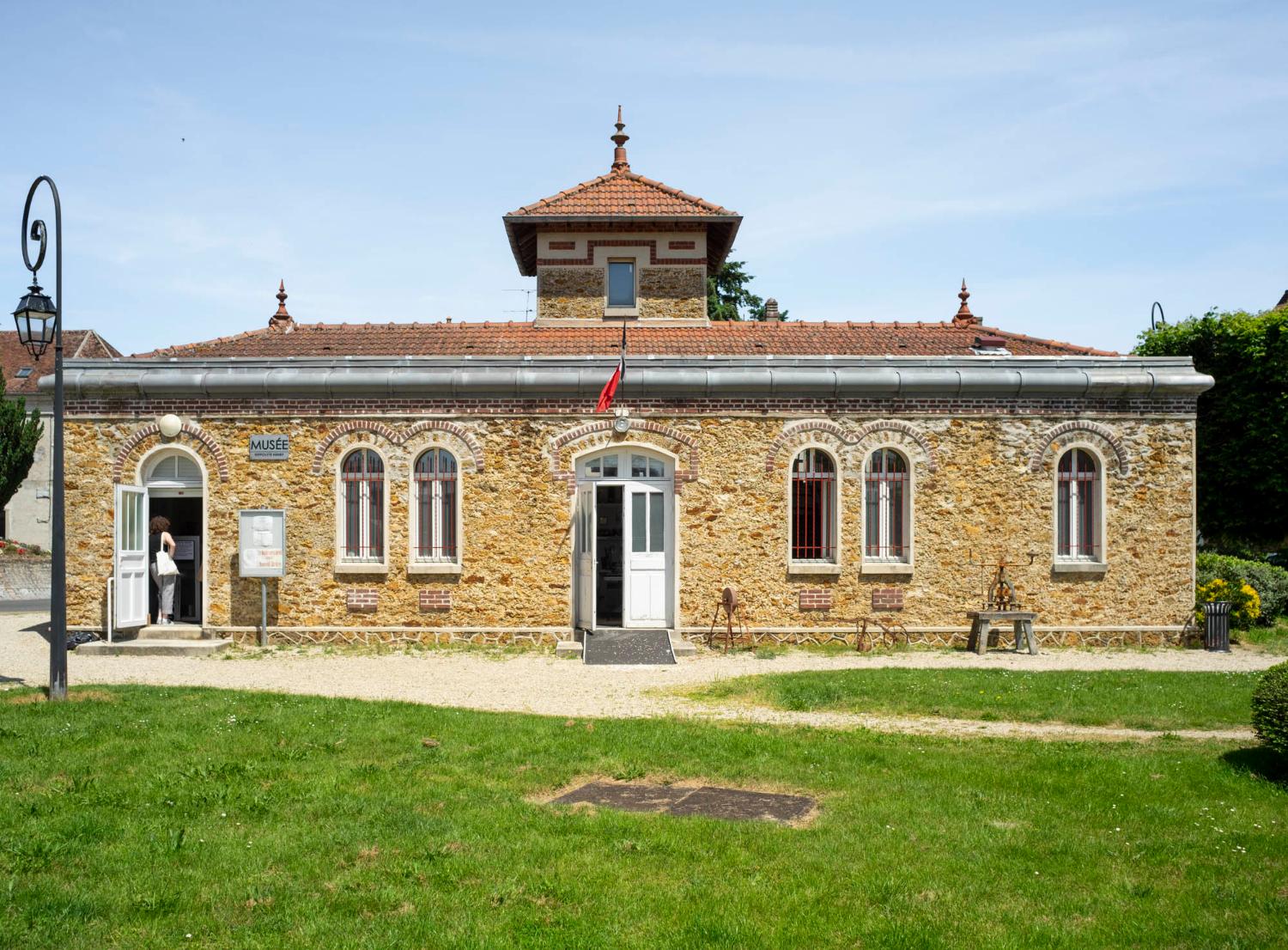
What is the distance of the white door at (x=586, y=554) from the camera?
16156mm

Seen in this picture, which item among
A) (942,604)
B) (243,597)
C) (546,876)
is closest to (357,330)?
(243,597)

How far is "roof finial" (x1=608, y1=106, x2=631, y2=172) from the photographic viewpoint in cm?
2325

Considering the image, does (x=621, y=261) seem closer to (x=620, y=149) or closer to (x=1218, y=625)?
(x=620, y=149)

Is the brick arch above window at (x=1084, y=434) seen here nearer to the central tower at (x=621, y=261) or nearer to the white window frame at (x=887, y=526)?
the white window frame at (x=887, y=526)

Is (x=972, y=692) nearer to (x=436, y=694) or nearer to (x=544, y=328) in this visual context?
(x=436, y=694)

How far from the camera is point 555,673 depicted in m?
13.8

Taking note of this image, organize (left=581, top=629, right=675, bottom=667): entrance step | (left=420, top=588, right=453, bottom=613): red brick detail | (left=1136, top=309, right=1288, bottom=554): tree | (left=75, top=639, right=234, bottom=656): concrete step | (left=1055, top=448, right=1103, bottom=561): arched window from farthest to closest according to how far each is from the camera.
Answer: (left=1136, top=309, right=1288, bottom=554): tree
(left=1055, top=448, right=1103, bottom=561): arched window
(left=420, top=588, right=453, bottom=613): red brick detail
(left=75, top=639, right=234, bottom=656): concrete step
(left=581, top=629, right=675, bottom=667): entrance step

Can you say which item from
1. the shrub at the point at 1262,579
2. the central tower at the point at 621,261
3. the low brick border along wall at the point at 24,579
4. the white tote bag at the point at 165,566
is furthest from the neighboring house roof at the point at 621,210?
the low brick border along wall at the point at 24,579

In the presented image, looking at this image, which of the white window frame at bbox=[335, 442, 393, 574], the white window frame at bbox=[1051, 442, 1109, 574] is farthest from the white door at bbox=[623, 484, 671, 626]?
the white window frame at bbox=[1051, 442, 1109, 574]

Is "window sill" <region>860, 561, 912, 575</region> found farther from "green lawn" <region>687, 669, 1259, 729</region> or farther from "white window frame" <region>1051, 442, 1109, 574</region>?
"green lawn" <region>687, 669, 1259, 729</region>

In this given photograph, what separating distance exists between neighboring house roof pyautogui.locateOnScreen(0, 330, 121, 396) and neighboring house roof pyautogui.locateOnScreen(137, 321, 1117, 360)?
2076 centimetres

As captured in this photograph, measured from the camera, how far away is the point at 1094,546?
54.5 feet

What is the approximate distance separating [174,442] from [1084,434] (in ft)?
45.1

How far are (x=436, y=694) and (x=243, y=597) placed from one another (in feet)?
18.0
